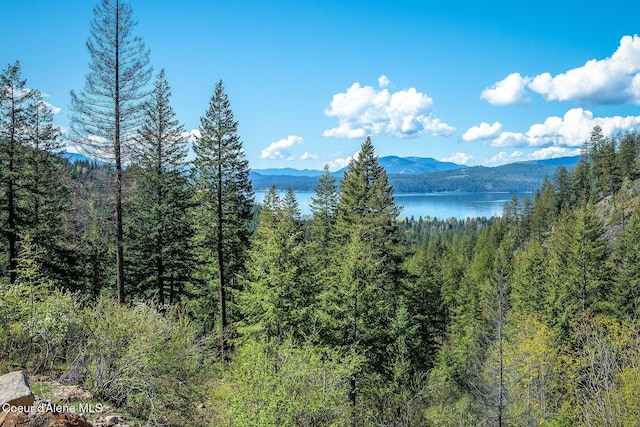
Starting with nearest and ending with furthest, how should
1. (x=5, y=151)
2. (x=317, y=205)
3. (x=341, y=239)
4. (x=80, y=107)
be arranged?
(x=80, y=107) < (x=5, y=151) < (x=341, y=239) < (x=317, y=205)

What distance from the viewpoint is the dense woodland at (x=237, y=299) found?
9562 mm

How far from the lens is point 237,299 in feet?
79.4

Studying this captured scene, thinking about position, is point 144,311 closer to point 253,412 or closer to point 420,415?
point 253,412

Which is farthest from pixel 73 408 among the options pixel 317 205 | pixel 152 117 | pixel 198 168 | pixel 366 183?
pixel 317 205

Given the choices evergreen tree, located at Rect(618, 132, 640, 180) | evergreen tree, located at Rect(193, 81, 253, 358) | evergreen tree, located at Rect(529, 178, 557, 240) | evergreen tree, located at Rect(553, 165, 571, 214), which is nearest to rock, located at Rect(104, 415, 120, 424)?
evergreen tree, located at Rect(193, 81, 253, 358)

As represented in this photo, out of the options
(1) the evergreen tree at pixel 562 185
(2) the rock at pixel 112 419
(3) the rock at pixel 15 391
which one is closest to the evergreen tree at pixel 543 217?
(1) the evergreen tree at pixel 562 185

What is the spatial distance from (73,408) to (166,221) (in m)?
15.2

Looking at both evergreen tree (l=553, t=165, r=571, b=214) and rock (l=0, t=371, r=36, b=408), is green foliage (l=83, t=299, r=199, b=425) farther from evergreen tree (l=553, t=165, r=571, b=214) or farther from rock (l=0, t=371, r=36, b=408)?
evergreen tree (l=553, t=165, r=571, b=214)

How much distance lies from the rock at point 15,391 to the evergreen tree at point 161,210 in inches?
596

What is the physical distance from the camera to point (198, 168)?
68.8 feet

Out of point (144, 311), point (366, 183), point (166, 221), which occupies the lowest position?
point (144, 311)

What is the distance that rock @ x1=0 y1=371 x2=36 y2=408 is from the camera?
6266mm

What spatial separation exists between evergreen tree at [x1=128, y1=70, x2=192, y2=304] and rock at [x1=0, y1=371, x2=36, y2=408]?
49.6 ft

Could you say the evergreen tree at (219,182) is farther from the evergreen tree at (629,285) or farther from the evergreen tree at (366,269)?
the evergreen tree at (629,285)
